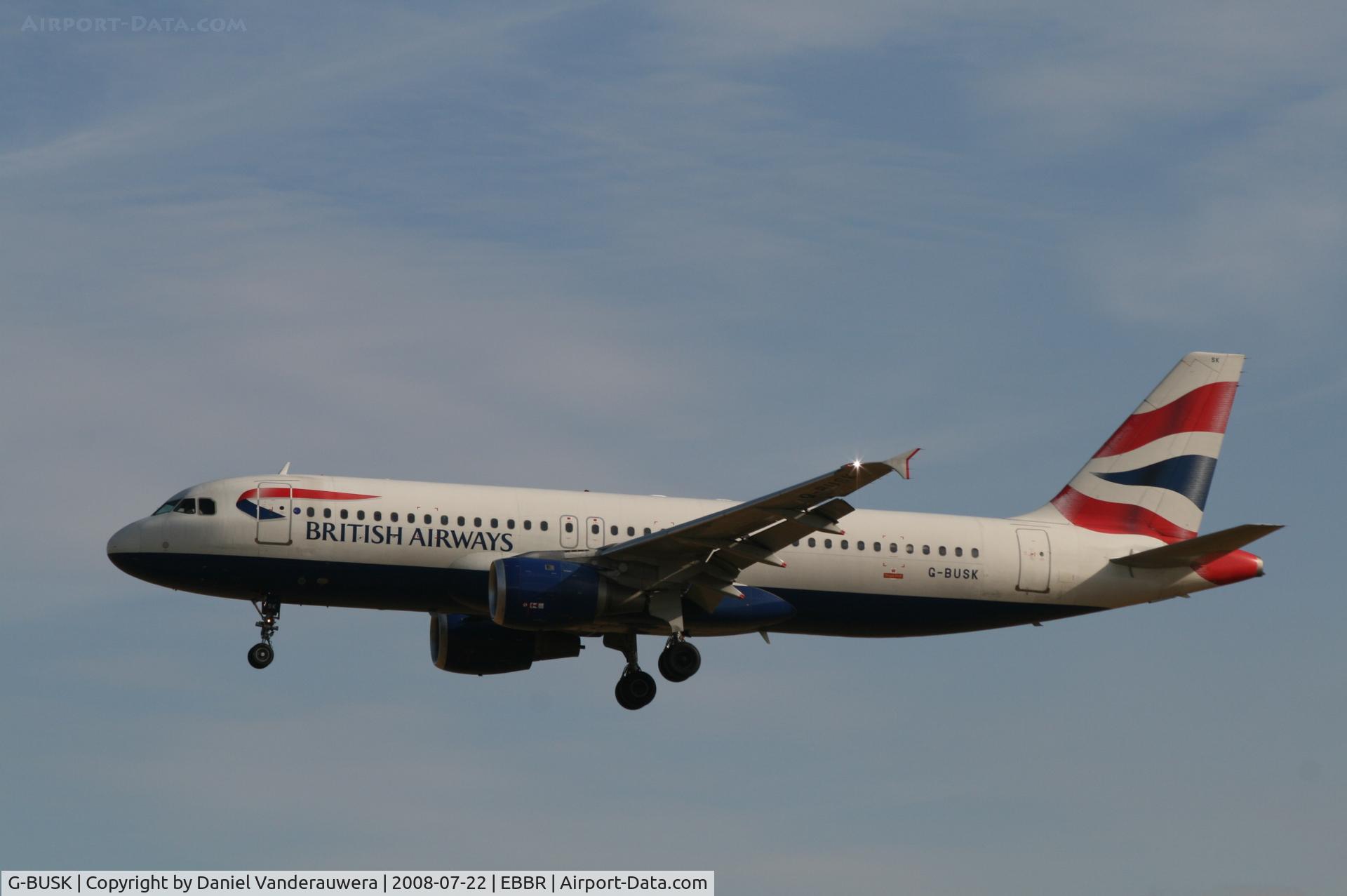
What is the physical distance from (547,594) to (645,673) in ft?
15.4

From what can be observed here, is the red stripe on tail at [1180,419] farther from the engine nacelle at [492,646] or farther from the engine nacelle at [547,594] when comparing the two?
the engine nacelle at [547,594]

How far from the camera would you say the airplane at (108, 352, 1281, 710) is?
4000 centimetres

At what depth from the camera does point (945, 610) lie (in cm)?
4378

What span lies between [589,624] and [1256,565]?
16.3m

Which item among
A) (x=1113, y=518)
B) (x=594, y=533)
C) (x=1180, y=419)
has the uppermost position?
(x=1180, y=419)

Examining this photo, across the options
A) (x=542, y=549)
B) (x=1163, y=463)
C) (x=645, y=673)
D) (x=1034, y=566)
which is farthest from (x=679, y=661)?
(x=1163, y=463)

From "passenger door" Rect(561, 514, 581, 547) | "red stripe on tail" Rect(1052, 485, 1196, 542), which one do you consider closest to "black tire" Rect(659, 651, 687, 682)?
"passenger door" Rect(561, 514, 581, 547)

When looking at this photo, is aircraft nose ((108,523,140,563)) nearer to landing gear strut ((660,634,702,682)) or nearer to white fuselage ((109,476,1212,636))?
white fuselage ((109,476,1212,636))

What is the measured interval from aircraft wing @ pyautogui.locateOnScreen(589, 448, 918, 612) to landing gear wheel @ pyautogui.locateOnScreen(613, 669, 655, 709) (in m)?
2.73

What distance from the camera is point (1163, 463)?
4809 centimetres

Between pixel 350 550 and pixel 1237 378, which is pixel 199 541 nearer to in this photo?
pixel 350 550

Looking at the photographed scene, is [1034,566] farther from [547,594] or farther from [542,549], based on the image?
[547,594]

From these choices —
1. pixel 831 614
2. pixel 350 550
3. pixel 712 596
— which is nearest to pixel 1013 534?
pixel 831 614

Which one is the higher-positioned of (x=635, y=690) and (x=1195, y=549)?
(x=1195, y=549)
